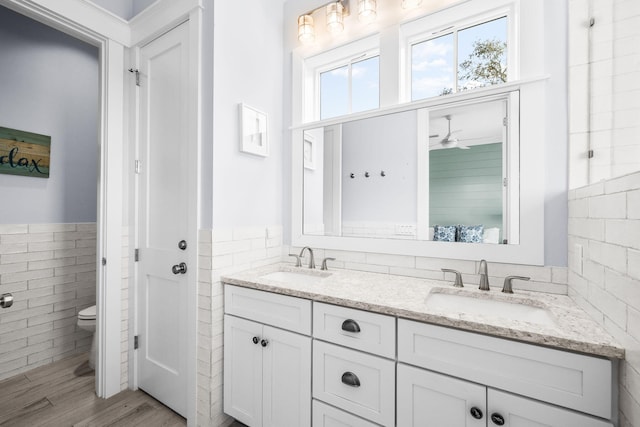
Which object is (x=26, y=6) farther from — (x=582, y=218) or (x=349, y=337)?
(x=582, y=218)

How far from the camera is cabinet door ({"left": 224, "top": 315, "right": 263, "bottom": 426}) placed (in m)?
1.52

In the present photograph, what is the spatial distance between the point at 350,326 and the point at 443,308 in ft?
1.45

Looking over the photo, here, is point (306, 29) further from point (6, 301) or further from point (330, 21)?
point (6, 301)

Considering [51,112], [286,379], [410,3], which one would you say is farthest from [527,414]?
[51,112]

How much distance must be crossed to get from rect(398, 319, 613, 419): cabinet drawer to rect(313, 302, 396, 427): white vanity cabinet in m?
0.09

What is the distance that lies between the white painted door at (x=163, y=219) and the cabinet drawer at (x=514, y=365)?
132cm

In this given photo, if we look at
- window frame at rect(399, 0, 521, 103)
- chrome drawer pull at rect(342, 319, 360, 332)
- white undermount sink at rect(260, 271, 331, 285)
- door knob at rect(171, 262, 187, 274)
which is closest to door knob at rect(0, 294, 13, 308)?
door knob at rect(171, 262, 187, 274)

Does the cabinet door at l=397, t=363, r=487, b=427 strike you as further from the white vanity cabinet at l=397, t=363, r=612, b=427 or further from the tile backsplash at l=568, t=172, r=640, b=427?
the tile backsplash at l=568, t=172, r=640, b=427

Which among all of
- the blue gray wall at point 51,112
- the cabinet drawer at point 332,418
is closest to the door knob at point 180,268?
the cabinet drawer at point 332,418

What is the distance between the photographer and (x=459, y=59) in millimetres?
1637

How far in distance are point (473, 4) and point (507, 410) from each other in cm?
193

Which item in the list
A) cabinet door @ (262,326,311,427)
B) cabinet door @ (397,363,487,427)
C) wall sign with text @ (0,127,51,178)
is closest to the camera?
cabinet door @ (397,363,487,427)

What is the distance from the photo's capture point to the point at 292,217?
6.99ft

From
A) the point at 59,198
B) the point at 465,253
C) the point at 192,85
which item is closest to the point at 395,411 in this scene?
the point at 465,253
